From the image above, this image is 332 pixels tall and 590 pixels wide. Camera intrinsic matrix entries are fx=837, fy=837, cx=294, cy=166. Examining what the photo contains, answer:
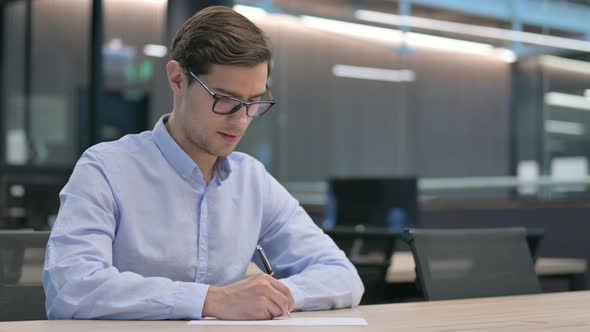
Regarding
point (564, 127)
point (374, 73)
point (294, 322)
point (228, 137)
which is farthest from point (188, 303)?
point (374, 73)

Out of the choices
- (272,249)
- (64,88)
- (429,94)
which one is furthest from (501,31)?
(272,249)

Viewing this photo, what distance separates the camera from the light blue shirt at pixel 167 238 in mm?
1782

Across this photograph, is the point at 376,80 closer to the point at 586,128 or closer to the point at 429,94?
the point at 429,94

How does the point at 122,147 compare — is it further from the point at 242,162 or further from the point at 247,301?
the point at 247,301

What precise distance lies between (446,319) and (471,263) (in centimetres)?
69

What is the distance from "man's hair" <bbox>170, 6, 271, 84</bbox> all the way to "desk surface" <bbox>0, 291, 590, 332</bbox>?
24.6 inches

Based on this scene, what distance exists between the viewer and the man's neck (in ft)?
6.98

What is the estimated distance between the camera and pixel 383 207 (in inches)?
214

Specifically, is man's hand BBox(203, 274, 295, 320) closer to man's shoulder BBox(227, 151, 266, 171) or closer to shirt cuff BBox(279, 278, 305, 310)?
shirt cuff BBox(279, 278, 305, 310)

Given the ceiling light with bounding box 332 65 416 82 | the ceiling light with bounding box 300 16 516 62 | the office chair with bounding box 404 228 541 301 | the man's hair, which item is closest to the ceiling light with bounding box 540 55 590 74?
the ceiling light with bounding box 300 16 516 62

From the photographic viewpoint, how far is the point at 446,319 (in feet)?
6.17

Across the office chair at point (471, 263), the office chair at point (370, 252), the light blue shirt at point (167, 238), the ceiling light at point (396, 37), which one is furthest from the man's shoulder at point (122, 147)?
the ceiling light at point (396, 37)

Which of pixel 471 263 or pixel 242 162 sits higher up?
pixel 242 162

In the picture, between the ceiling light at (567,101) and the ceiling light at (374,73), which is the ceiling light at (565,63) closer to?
the ceiling light at (567,101)
